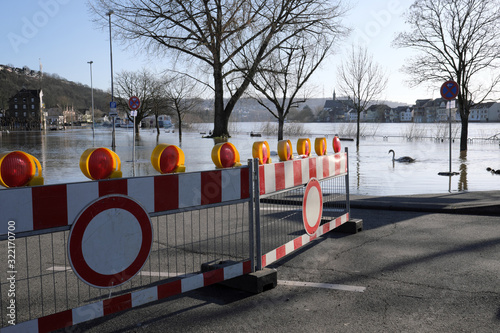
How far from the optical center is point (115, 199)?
3467 millimetres

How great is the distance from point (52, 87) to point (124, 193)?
19296cm

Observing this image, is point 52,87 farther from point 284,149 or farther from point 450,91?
point 284,149

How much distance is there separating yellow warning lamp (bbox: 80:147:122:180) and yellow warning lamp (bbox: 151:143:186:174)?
0.48m

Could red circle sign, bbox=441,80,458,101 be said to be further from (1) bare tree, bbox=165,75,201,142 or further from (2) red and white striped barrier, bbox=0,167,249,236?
(1) bare tree, bbox=165,75,201,142

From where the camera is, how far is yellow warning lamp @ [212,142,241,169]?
15.4 feet

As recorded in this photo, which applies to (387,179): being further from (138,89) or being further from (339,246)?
(138,89)

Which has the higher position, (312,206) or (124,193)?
(124,193)

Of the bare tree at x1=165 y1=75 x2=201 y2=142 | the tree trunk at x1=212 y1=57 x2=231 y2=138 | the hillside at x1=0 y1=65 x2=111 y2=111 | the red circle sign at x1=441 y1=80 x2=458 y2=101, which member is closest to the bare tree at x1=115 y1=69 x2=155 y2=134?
the bare tree at x1=165 y1=75 x2=201 y2=142

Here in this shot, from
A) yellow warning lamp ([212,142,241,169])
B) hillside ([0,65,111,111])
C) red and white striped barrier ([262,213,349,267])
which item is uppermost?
hillside ([0,65,111,111])

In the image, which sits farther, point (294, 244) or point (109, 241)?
point (294, 244)

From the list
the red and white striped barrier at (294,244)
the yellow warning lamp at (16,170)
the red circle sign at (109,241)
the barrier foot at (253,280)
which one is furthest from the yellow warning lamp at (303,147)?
the yellow warning lamp at (16,170)

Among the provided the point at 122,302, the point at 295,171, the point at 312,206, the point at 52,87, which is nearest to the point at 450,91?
the point at 312,206

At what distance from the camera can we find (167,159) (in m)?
4.14

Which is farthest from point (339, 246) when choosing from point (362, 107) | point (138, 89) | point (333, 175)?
point (138, 89)
